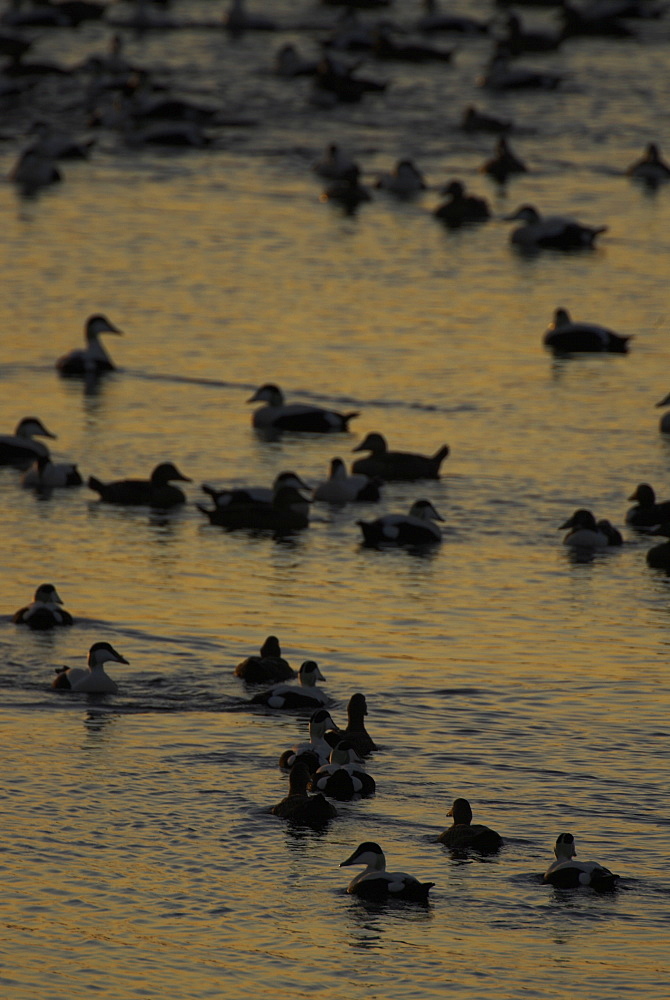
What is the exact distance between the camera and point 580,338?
35.9 metres

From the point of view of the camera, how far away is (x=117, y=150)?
5725 centimetres

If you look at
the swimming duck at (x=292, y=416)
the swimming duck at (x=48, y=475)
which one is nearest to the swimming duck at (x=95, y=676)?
the swimming duck at (x=48, y=475)

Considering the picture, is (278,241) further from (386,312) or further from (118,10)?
(118,10)

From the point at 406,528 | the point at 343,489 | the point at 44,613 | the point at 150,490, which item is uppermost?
the point at 343,489

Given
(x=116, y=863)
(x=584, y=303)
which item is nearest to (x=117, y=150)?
(x=584, y=303)

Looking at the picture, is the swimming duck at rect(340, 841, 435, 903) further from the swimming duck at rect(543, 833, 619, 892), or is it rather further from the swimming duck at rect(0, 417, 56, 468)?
the swimming duck at rect(0, 417, 56, 468)

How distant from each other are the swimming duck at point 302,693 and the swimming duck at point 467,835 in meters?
3.22

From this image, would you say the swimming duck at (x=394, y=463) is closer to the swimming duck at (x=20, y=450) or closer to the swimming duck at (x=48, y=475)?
the swimming duck at (x=48, y=475)

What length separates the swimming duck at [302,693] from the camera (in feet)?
66.1

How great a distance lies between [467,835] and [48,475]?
12.2m

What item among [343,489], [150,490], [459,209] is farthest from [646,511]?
[459,209]

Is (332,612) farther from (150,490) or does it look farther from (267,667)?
(150,490)

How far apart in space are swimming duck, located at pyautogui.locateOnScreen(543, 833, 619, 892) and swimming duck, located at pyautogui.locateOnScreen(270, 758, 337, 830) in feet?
6.09

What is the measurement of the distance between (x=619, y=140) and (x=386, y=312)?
20.1 meters
